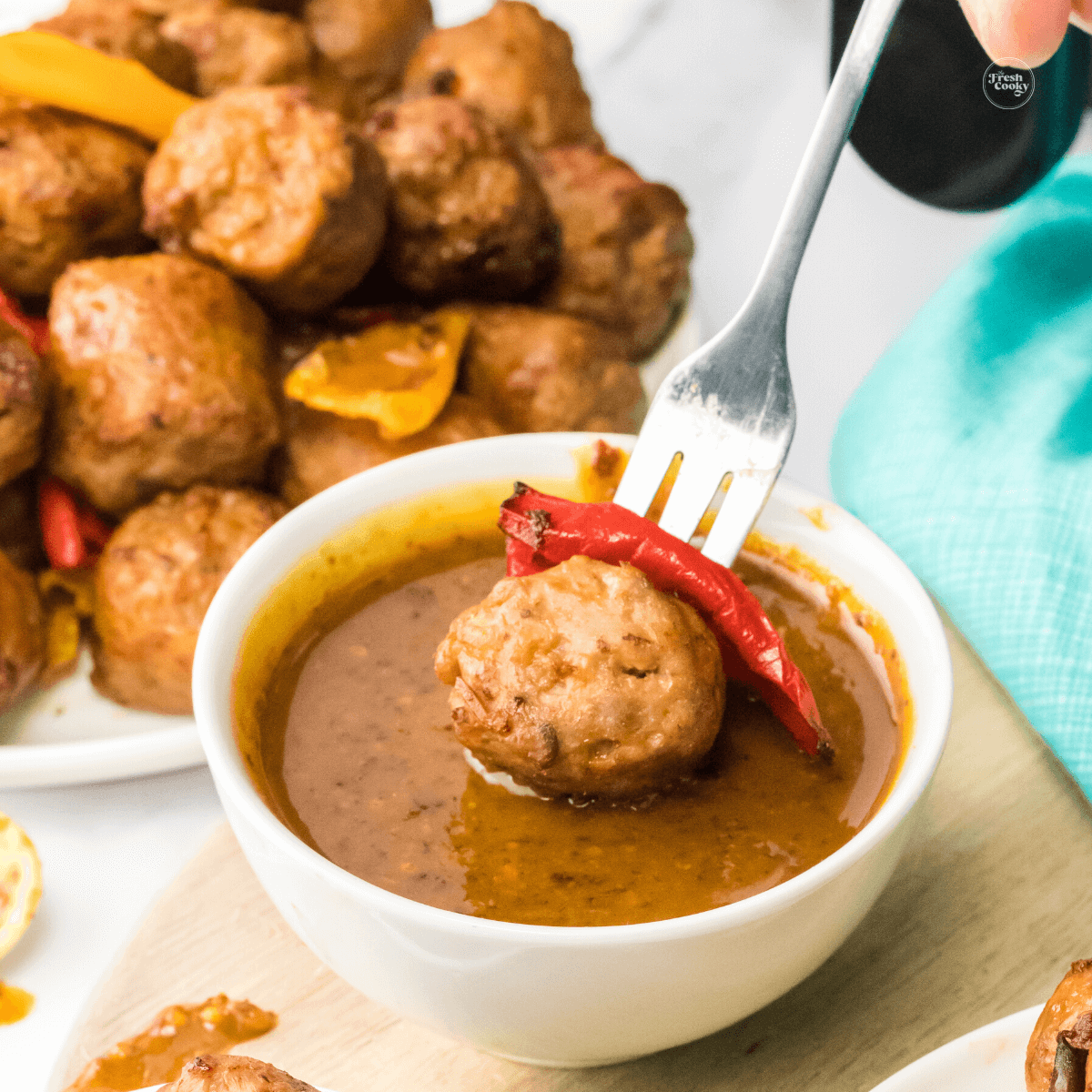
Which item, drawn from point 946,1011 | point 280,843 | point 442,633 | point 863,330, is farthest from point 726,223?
point 280,843

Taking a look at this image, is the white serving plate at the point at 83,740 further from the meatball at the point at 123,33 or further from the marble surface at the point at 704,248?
the meatball at the point at 123,33

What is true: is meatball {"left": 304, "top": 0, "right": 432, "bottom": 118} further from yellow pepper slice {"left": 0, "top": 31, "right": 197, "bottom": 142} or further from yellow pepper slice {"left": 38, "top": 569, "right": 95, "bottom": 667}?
yellow pepper slice {"left": 38, "top": 569, "right": 95, "bottom": 667}

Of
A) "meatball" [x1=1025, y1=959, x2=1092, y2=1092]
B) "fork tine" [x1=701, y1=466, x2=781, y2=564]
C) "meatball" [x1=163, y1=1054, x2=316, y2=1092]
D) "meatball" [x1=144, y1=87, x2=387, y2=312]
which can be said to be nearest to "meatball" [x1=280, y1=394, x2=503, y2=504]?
"meatball" [x1=144, y1=87, x2=387, y2=312]

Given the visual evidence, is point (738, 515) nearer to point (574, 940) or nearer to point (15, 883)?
point (574, 940)

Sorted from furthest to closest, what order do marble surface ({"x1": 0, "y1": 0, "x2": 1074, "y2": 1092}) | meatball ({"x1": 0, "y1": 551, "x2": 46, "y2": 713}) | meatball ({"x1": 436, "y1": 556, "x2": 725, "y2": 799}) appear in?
meatball ({"x1": 0, "y1": 551, "x2": 46, "y2": 713}) → marble surface ({"x1": 0, "y1": 0, "x2": 1074, "y2": 1092}) → meatball ({"x1": 436, "y1": 556, "x2": 725, "y2": 799})

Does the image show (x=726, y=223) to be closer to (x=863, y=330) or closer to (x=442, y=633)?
(x=863, y=330)

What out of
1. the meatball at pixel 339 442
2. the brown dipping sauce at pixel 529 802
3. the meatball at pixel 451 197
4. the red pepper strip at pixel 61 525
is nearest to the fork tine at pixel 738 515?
the brown dipping sauce at pixel 529 802
